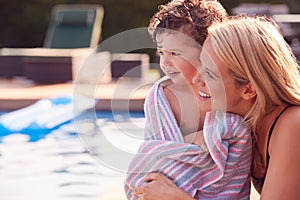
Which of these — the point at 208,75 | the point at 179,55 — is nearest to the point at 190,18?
the point at 179,55

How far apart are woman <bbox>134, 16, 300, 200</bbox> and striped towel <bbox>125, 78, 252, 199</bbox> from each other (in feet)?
0.19

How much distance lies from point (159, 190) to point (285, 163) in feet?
1.43

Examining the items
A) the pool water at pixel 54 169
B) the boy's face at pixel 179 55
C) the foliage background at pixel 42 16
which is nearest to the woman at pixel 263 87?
the boy's face at pixel 179 55

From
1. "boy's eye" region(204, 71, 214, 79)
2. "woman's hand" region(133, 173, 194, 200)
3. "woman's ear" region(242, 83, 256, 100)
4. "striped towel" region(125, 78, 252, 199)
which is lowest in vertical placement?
"woman's hand" region(133, 173, 194, 200)

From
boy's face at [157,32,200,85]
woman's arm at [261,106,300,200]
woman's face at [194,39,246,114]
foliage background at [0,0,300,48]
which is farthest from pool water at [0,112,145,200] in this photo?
foliage background at [0,0,300,48]

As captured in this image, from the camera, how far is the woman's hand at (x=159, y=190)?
6.15ft

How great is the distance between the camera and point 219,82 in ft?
5.80

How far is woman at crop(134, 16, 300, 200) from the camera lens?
5.60ft

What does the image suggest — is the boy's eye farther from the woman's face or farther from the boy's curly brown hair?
the boy's curly brown hair

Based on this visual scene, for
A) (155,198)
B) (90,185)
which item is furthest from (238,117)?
(90,185)

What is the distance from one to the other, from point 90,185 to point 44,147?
5.09 ft

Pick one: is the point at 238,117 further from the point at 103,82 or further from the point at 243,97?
the point at 103,82

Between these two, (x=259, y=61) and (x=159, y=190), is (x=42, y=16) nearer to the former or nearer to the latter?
(x=159, y=190)

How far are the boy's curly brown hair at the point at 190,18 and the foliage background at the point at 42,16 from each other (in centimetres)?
1076
